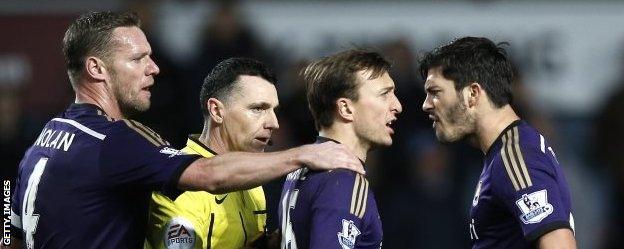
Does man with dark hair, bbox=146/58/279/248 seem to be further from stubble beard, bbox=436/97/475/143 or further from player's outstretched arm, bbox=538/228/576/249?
player's outstretched arm, bbox=538/228/576/249

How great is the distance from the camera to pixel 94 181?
208 inches

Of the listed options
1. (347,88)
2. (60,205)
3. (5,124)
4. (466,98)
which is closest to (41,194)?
(60,205)

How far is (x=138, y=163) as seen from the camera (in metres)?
5.21

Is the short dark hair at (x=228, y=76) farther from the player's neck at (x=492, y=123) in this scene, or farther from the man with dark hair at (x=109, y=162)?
the player's neck at (x=492, y=123)

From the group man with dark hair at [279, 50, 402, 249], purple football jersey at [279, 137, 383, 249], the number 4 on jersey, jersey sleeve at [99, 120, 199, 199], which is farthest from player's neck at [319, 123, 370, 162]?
the number 4 on jersey

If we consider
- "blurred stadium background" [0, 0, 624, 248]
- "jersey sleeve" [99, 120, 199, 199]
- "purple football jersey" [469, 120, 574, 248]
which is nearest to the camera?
"jersey sleeve" [99, 120, 199, 199]

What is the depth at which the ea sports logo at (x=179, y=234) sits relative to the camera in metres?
5.72

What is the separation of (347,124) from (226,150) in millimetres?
941

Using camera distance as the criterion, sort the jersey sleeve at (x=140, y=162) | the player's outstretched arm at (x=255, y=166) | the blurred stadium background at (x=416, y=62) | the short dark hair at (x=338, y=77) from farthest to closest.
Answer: the blurred stadium background at (x=416, y=62), the short dark hair at (x=338, y=77), the jersey sleeve at (x=140, y=162), the player's outstretched arm at (x=255, y=166)

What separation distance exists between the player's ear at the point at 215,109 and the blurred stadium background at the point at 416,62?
345cm

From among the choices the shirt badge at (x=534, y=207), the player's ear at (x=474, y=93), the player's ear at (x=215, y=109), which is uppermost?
the player's ear at (x=474, y=93)

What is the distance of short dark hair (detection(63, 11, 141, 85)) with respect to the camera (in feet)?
18.3

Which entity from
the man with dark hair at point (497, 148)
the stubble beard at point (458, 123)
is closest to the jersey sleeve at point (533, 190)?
the man with dark hair at point (497, 148)

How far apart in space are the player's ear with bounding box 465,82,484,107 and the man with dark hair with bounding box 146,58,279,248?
1.19m
